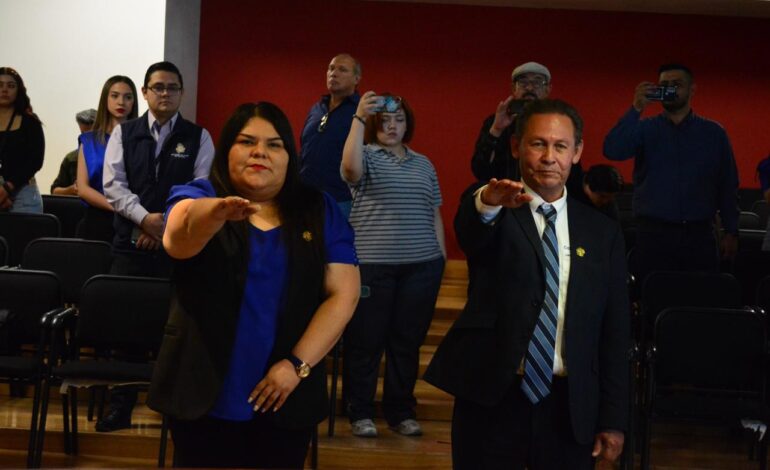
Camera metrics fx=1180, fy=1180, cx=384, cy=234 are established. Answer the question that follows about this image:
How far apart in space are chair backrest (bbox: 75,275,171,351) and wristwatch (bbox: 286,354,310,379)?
209 cm

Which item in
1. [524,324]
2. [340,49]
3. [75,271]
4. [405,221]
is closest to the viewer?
[524,324]

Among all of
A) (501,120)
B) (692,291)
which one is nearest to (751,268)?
(692,291)

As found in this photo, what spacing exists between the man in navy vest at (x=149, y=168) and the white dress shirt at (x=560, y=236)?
2293mm

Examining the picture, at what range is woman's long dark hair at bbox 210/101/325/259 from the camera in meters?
2.59

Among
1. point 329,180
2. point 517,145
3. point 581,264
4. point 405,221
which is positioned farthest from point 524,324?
point 329,180

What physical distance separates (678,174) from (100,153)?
8.69 feet

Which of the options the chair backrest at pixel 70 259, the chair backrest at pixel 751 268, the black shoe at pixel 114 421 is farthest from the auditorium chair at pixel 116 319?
the chair backrest at pixel 751 268

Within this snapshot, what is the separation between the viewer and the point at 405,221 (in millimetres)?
4898

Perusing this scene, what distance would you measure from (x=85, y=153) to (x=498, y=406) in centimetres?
328

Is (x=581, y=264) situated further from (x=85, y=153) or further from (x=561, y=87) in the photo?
(x=561, y=87)

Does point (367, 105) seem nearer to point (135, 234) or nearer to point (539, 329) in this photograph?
point (135, 234)

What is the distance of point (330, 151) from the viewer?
17.8 ft

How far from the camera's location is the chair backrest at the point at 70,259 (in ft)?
17.3

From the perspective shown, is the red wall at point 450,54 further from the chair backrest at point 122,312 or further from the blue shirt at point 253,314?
the blue shirt at point 253,314
